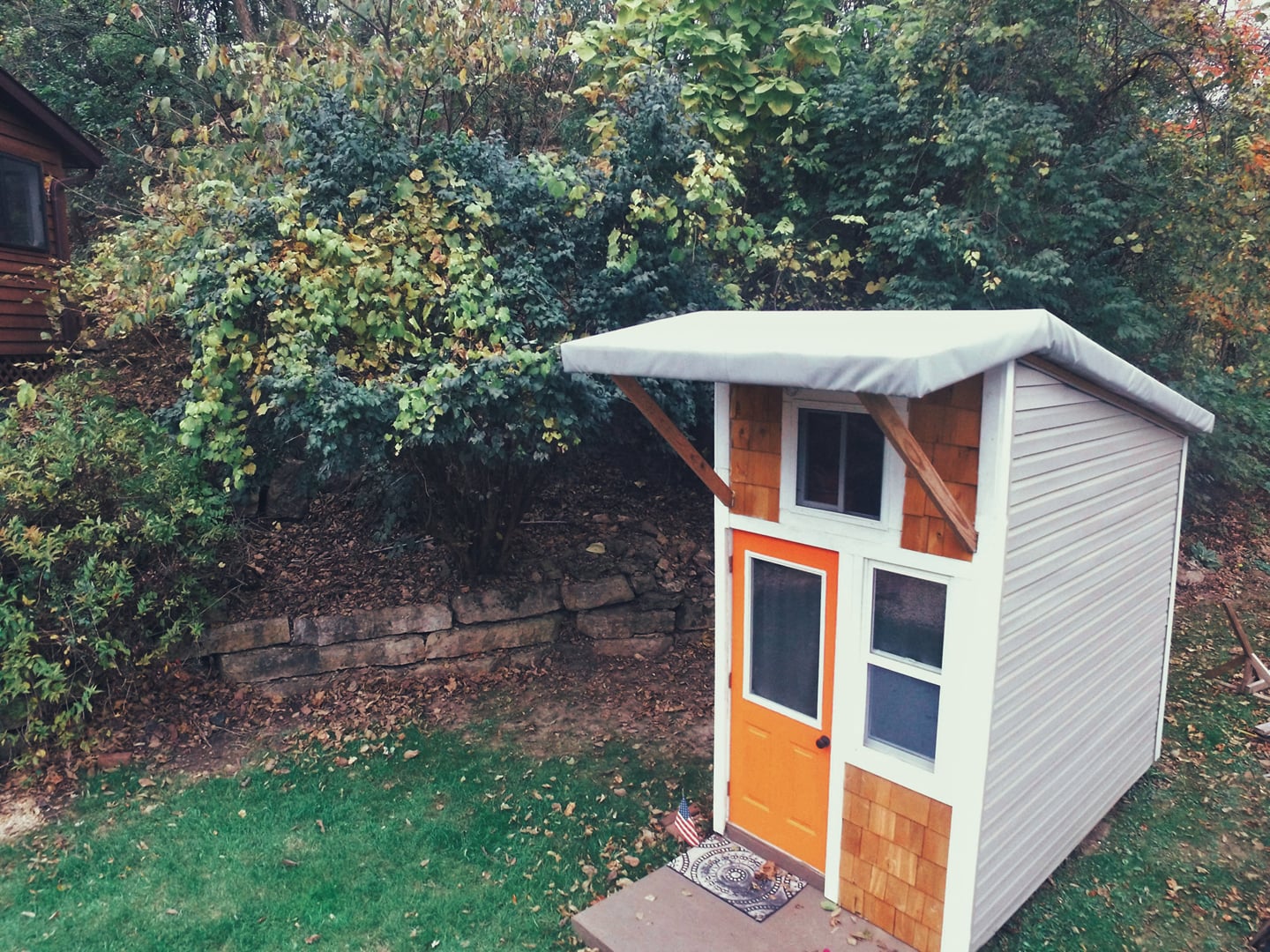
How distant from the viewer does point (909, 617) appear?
4.11 m

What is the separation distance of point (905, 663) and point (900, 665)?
30 millimetres

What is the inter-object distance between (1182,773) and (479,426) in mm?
5876

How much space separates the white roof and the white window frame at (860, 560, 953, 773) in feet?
3.85

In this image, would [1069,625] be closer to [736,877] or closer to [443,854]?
[736,877]

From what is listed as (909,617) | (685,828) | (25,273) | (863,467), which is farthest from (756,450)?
(25,273)

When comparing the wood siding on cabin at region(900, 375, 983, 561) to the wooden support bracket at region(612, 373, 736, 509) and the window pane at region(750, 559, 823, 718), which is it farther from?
the wooden support bracket at region(612, 373, 736, 509)

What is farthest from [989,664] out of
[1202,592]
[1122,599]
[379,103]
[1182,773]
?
[1202,592]

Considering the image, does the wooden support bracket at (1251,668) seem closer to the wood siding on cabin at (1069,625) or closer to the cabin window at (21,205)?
the wood siding on cabin at (1069,625)

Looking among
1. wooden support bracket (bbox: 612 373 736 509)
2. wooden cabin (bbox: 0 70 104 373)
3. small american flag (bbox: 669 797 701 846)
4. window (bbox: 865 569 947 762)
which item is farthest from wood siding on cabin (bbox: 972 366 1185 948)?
wooden cabin (bbox: 0 70 104 373)

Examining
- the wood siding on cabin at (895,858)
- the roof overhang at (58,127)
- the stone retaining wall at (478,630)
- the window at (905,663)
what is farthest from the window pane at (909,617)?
the roof overhang at (58,127)

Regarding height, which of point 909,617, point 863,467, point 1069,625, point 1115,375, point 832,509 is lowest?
point 1069,625

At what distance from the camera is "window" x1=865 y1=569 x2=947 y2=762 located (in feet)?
13.2

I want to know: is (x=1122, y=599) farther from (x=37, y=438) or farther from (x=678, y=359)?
(x=37, y=438)

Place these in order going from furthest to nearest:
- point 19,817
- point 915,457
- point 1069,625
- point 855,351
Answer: point 19,817
point 1069,625
point 915,457
point 855,351
